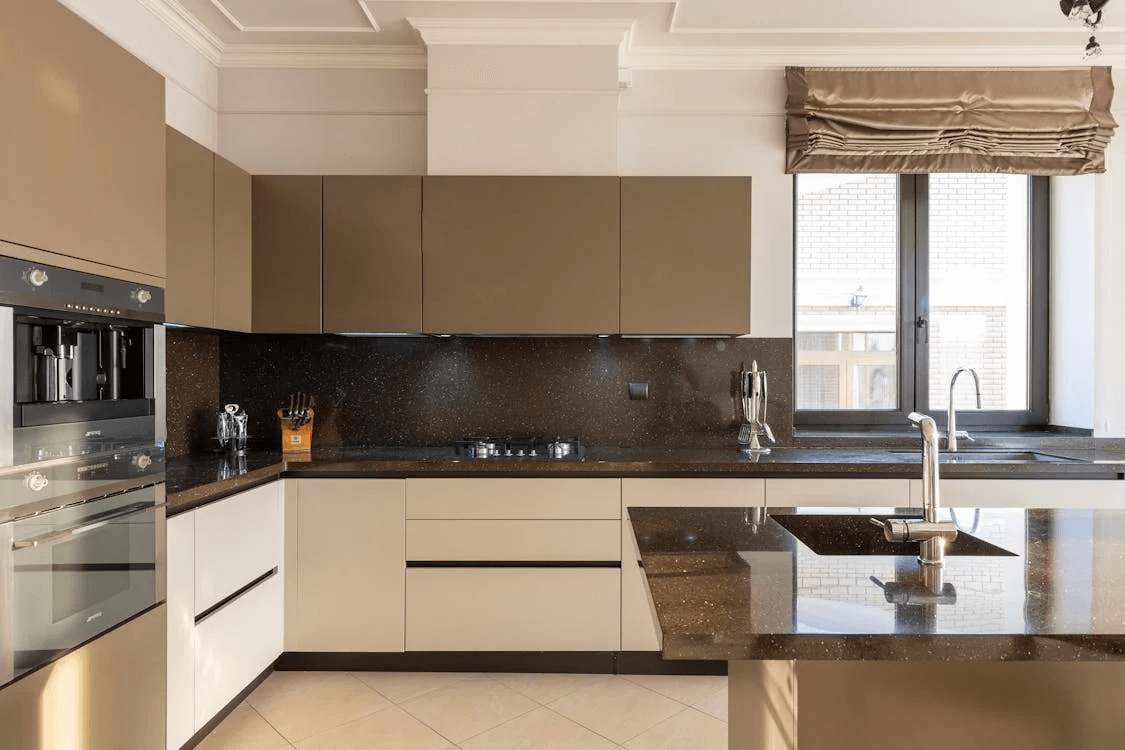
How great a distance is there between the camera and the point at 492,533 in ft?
9.30

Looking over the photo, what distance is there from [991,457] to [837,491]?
92cm

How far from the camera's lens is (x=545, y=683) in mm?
2812

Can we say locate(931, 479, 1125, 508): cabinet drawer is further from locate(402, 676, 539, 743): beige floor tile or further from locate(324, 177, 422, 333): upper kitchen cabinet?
locate(324, 177, 422, 333): upper kitchen cabinet

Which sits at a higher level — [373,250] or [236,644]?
[373,250]

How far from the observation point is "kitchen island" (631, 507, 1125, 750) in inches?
37.2

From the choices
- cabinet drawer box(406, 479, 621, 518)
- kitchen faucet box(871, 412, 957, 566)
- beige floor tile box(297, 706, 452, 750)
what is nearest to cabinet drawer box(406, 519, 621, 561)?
cabinet drawer box(406, 479, 621, 518)

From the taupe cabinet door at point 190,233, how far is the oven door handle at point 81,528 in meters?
0.92

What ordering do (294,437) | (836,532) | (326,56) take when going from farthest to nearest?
(326,56) < (294,437) < (836,532)

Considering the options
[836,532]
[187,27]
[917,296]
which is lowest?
[836,532]

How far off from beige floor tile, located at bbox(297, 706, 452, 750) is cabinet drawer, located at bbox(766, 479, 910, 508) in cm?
155

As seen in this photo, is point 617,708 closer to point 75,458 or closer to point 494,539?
point 494,539

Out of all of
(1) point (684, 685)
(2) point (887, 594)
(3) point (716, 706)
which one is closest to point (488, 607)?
(1) point (684, 685)

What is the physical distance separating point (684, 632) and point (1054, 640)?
19.2 inches

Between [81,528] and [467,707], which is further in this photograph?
[467,707]
